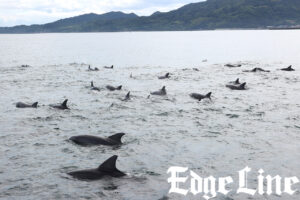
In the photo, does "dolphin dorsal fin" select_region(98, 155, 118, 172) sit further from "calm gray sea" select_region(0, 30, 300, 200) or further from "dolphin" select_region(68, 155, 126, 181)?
"calm gray sea" select_region(0, 30, 300, 200)

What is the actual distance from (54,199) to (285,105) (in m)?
21.1

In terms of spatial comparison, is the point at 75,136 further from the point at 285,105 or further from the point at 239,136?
the point at 285,105

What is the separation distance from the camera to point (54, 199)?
1254cm

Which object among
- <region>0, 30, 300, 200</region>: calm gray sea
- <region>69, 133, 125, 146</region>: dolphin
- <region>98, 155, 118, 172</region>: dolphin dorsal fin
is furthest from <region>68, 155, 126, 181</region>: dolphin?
<region>69, 133, 125, 146</region>: dolphin

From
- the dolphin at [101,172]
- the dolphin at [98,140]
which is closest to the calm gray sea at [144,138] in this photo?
the dolphin at [101,172]

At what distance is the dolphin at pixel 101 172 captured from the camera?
46.2 ft

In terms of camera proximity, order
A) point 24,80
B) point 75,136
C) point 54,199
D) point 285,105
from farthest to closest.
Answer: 1. point 24,80
2. point 285,105
3. point 75,136
4. point 54,199

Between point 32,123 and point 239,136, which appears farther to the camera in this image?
point 32,123

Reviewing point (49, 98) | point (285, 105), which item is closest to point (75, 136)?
point (49, 98)

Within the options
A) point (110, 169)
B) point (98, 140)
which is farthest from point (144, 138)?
point (110, 169)

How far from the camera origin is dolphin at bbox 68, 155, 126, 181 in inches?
555

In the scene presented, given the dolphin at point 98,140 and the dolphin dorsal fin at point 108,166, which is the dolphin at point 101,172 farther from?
the dolphin at point 98,140

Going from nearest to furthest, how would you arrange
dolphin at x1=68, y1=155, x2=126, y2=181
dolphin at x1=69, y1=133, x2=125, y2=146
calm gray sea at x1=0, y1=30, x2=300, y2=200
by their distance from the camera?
calm gray sea at x1=0, y1=30, x2=300, y2=200
dolphin at x1=68, y1=155, x2=126, y2=181
dolphin at x1=69, y1=133, x2=125, y2=146

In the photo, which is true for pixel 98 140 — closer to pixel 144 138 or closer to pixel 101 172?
pixel 144 138
